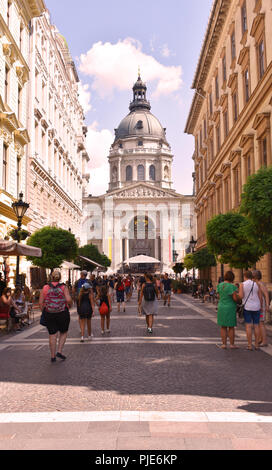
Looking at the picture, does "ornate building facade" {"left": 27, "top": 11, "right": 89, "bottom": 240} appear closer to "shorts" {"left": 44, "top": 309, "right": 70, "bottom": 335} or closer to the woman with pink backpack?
the woman with pink backpack

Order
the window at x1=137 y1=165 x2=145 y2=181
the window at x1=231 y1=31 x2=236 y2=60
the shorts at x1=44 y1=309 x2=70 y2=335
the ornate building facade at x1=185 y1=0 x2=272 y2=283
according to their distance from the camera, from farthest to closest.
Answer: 1. the window at x1=137 y1=165 x2=145 y2=181
2. the window at x1=231 y1=31 x2=236 y2=60
3. the ornate building facade at x1=185 y1=0 x2=272 y2=283
4. the shorts at x1=44 y1=309 x2=70 y2=335

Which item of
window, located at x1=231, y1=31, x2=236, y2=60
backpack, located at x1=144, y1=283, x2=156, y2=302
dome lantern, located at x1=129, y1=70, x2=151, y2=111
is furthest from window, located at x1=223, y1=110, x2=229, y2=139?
dome lantern, located at x1=129, y1=70, x2=151, y2=111

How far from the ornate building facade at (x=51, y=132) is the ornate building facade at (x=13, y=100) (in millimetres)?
2326

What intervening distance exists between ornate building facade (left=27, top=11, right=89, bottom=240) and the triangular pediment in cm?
4291

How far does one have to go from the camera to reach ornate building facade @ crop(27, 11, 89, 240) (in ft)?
95.1

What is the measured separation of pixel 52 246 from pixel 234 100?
Answer: 12.8m

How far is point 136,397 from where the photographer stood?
→ 233 inches

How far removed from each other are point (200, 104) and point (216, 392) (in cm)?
3530

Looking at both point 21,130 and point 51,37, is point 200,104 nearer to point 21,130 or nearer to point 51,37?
point 51,37

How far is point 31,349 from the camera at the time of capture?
10.0m

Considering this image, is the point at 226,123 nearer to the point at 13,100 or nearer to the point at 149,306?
the point at 13,100

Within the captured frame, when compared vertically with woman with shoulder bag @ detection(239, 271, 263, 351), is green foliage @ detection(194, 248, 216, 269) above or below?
above

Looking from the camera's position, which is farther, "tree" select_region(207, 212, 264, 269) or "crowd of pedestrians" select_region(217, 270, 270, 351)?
"tree" select_region(207, 212, 264, 269)
